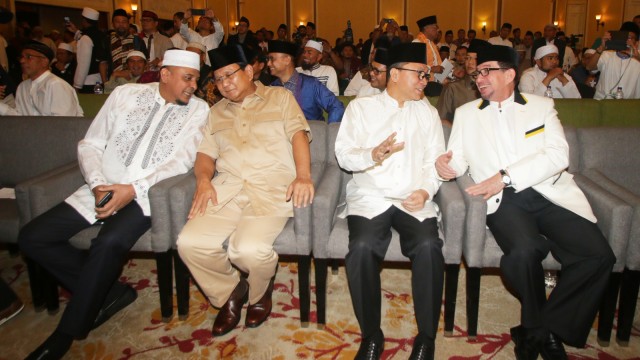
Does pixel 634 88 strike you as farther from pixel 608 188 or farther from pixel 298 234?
pixel 298 234

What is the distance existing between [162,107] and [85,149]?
0.49 meters

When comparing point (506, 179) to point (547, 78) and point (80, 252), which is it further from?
point (547, 78)

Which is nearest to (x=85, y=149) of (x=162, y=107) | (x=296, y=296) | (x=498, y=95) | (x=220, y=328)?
(x=162, y=107)

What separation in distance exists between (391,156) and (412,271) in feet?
2.14

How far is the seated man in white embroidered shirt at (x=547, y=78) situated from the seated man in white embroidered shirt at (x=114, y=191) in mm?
3854

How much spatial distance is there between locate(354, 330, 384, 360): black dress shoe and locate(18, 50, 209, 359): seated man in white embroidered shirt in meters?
1.28

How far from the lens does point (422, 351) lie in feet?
6.64

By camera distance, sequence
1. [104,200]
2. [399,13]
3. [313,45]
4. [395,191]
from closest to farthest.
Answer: [104,200]
[395,191]
[313,45]
[399,13]

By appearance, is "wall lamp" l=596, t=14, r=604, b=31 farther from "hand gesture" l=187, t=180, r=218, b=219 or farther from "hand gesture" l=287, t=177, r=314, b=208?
Answer: "hand gesture" l=187, t=180, r=218, b=219

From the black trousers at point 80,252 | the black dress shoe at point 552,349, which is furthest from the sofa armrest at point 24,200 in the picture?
the black dress shoe at point 552,349

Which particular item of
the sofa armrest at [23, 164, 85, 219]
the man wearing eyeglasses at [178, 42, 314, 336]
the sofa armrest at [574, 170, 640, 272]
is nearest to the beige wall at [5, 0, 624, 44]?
the sofa armrest at [23, 164, 85, 219]

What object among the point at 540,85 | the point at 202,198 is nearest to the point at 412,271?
the point at 202,198

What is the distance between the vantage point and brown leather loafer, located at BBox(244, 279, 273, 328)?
2363 millimetres

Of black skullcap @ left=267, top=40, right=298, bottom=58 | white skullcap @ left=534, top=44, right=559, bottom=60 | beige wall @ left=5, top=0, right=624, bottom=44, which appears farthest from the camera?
beige wall @ left=5, top=0, right=624, bottom=44
